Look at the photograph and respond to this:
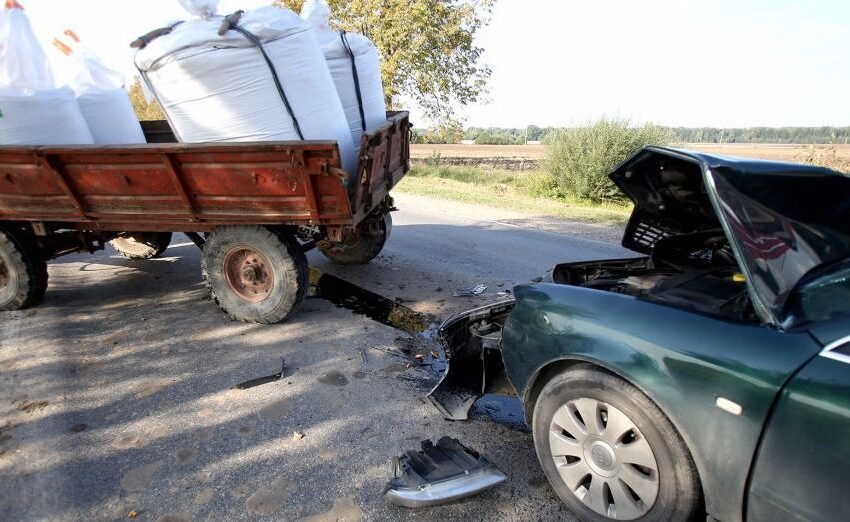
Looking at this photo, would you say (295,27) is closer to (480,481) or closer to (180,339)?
(180,339)

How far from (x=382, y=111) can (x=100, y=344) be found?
3.57m

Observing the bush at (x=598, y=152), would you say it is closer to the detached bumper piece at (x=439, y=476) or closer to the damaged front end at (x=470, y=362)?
the damaged front end at (x=470, y=362)

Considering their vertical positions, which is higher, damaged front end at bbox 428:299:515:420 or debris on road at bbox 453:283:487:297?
damaged front end at bbox 428:299:515:420

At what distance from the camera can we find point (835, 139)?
13672 millimetres

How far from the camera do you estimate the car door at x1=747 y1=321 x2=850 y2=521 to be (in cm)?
141

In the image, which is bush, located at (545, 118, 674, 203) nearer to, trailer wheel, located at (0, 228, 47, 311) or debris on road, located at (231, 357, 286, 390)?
debris on road, located at (231, 357, 286, 390)

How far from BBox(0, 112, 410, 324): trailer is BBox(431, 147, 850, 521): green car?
213 cm

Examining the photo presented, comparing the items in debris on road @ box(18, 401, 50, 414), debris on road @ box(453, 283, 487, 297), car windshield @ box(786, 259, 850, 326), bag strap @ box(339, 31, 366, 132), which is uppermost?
bag strap @ box(339, 31, 366, 132)

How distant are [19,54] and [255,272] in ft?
8.22

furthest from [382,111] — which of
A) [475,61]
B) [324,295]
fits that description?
[475,61]

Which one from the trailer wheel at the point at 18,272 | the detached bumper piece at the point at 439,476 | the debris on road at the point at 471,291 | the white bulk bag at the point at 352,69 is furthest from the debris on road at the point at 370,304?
the trailer wheel at the point at 18,272

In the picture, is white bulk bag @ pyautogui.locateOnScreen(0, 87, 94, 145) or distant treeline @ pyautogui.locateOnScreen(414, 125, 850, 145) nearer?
Answer: white bulk bag @ pyautogui.locateOnScreen(0, 87, 94, 145)

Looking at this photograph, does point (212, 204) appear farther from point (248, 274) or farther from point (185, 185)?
point (248, 274)

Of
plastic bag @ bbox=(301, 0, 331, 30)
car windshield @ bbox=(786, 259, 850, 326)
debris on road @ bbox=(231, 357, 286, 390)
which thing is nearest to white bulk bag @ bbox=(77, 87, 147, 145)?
plastic bag @ bbox=(301, 0, 331, 30)
